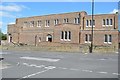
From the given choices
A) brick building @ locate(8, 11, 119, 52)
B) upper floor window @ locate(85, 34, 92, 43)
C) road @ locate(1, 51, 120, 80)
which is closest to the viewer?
road @ locate(1, 51, 120, 80)

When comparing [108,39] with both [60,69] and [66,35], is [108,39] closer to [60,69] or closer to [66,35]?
[66,35]

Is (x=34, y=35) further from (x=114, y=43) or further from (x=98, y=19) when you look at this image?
(x=114, y=43)

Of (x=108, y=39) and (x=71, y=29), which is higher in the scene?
(x=71, y=29)

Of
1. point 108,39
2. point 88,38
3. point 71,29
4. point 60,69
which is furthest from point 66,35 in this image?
point 60,69

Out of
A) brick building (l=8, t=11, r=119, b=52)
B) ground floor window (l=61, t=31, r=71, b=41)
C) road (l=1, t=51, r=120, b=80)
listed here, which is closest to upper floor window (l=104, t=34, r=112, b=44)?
brick building (l=8, t=11, r=119, b=52)

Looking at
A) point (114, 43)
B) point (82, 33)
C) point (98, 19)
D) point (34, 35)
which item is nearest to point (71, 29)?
point (82, 33)

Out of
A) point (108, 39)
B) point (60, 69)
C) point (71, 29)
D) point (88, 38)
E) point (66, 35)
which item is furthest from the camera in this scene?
point (66, 35)

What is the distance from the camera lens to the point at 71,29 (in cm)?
5959

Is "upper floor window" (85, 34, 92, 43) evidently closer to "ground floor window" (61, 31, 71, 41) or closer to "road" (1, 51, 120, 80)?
"ground floor window" (61, 31, 71, 41)

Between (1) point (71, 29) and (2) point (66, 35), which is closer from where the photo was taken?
(1) point (71, 29)

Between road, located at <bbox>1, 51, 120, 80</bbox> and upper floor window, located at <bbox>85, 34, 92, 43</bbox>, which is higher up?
upper floor window, located at <bbox>85, 34, 92, 43</bbox>

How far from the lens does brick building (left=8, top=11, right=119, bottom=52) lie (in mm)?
55884

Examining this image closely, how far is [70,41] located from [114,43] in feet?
34.2

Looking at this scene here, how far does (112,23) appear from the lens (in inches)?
2218
